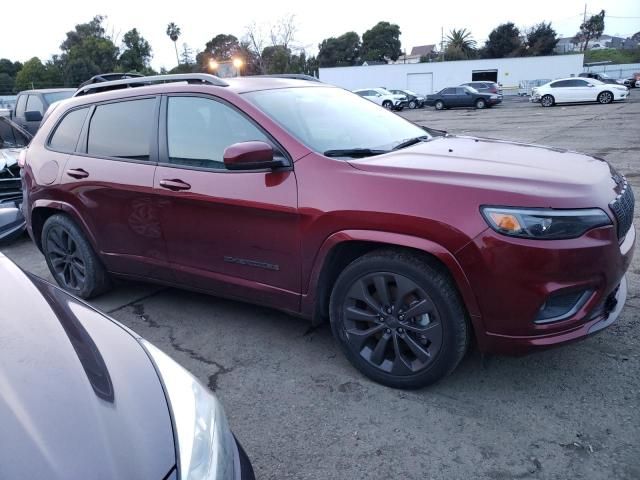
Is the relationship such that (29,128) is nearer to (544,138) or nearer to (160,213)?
(160,213)

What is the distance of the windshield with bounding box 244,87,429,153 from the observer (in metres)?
3.22

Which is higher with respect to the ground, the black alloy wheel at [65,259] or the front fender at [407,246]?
the front fender at [407,246]

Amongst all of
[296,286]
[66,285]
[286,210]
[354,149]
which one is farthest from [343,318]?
[66,285]

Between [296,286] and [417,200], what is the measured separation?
94 cm

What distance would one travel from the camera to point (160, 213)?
140 inches

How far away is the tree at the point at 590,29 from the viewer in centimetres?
8424

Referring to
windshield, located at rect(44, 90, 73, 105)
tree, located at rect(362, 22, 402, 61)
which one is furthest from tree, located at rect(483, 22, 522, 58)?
windshield, located at rect(44, 90, 73, 105)

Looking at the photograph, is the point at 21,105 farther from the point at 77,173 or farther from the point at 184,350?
the point at 184,350

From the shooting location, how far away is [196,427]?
1602 millimetres

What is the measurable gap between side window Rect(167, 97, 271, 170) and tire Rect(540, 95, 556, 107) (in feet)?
100

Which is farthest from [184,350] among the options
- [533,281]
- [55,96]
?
[55,96]

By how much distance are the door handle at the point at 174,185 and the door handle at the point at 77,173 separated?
0.88m

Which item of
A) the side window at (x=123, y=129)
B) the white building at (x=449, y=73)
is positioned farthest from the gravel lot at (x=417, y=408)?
the white building at (x=449, y=73)

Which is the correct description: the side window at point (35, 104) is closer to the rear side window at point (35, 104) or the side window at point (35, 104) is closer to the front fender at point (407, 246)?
the rear side window at point (35, 104)
